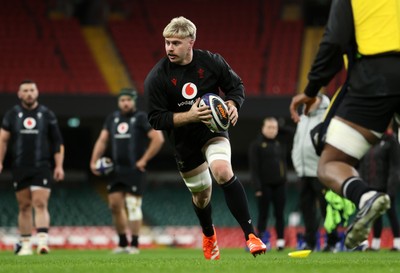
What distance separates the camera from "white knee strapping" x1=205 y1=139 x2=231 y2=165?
27.2ft

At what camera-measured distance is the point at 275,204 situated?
50.5ft

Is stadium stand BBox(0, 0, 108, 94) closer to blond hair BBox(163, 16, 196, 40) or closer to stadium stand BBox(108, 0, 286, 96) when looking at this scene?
stadium stand BBox(108, 0, 286, 96)

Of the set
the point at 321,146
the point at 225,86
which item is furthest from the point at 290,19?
the point at 321,146

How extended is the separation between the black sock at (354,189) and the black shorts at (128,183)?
8.43 metres

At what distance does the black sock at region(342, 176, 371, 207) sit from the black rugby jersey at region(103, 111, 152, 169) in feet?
28.1

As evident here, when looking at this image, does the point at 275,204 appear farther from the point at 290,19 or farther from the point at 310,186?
the point at 290,19

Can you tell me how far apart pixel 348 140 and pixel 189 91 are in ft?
8.88

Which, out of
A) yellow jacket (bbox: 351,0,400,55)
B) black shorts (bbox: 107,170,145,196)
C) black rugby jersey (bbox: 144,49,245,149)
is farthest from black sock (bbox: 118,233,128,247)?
yellow jacket (bbox: 351,0,400,55)

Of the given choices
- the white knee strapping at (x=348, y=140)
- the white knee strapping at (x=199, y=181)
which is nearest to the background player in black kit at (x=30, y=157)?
the white knee strapping at (x=199, y=181)

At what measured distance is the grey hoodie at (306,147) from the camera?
45.1 ft

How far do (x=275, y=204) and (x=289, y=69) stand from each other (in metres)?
10.8

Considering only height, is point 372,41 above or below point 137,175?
above

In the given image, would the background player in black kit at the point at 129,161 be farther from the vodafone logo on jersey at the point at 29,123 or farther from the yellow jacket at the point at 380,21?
the yellow jacket at the point at 380,21

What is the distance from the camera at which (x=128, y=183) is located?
14.2 metres
